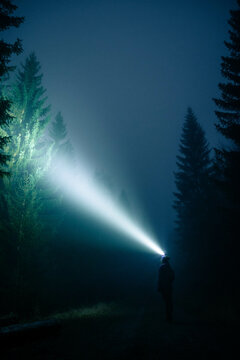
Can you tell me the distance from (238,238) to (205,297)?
226 inches

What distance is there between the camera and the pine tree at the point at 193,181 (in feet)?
63.0

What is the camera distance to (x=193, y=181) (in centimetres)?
2038

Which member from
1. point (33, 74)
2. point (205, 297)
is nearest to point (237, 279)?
point (205, 297)

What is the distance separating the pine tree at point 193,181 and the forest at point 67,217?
0.34 ft

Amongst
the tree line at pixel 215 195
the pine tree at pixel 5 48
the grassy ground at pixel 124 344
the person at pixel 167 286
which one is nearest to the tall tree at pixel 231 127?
the tree line at pixel 215 195

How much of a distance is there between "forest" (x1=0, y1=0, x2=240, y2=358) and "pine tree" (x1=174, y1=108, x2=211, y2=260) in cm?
10

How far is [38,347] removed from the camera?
4383 mm

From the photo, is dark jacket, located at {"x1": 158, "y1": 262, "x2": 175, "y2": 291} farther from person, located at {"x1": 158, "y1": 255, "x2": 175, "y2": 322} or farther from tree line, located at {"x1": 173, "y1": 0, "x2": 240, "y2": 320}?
tree line, located at {"x1": 173, "y1": 0, "x2": 240, "y2": 320}

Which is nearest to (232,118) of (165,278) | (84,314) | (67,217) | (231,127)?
(231,127)

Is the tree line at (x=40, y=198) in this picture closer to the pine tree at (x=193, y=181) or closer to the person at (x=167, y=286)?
the pine tree at (x=193, y=181)

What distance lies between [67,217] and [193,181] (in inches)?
576

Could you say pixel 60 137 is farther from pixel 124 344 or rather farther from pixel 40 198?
pixel 124 344

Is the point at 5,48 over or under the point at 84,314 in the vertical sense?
over

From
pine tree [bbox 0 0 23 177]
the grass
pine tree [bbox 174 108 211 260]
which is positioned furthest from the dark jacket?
pine tree [bbox 174 108 211 260]
